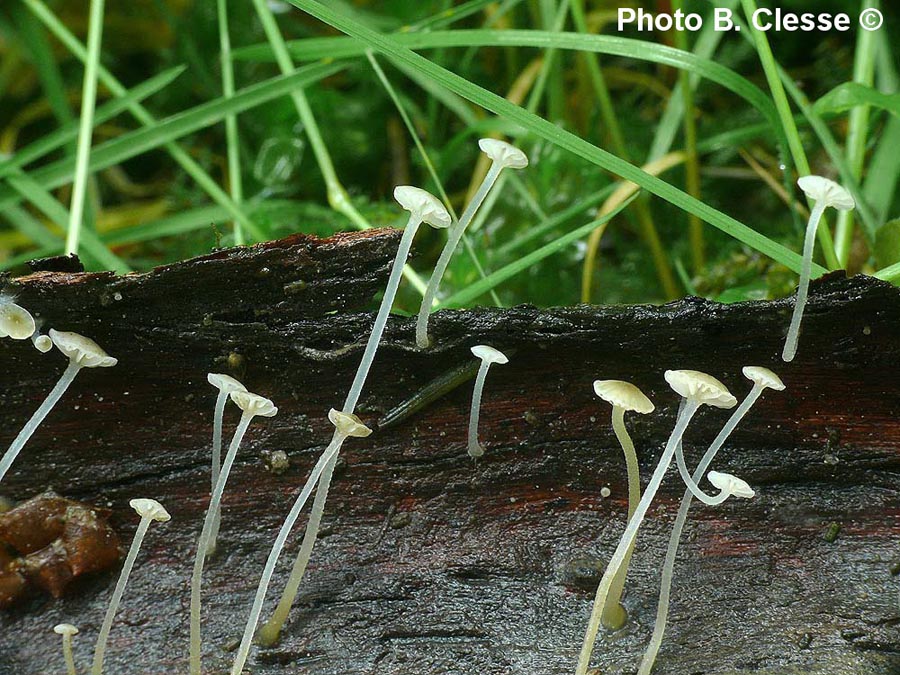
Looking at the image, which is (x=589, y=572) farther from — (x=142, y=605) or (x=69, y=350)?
(x=69, y=350)

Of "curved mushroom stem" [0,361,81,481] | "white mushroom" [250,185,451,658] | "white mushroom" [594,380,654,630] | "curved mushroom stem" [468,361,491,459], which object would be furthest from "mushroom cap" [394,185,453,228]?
"curved mushroom stem" [0,361,81,481]

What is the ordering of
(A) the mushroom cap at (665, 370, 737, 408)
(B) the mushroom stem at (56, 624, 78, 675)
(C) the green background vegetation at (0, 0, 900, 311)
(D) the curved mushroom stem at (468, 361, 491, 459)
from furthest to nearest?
(C) the green background vegetation at (0, 0, 900, 311), (D) the curved mushroom stem at (468, 361, 491, 459), (B) the mushroom stem at (56, 624, 78, 675), (A) the mushroom cap at (665, 370, 737, 408)

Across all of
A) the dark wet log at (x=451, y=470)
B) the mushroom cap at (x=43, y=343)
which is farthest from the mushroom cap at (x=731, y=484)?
the mushroom cap at (x=43, y=343)

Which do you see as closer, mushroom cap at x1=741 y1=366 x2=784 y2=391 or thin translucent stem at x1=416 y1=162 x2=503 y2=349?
mushroom cap at x1=741 y1=366 x2=784 y2=391

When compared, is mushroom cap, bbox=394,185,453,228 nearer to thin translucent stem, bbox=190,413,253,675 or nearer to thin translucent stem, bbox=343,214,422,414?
thin translucent stem, bbox=343,214,422,414

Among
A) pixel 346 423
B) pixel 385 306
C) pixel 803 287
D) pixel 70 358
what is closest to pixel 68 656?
pixel 70 358

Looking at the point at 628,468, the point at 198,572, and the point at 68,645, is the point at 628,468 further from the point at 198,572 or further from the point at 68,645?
the point at 68,645

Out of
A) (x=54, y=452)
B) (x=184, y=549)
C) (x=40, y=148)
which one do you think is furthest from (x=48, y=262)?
(x=40, y=148)

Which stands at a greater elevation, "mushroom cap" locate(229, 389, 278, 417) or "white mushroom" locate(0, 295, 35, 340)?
"white mushroom" locate(0, 295, 35, 340)
